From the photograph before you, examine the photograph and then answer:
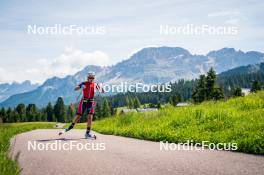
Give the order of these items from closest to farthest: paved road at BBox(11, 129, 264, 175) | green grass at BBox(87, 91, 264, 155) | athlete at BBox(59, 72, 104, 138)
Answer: paved road at BBox(11, 129, 264, 175), green grass at BBox(87, 91, 264, 155), athlete at BBox(59, 72, 104, 138)

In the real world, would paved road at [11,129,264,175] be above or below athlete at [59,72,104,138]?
below

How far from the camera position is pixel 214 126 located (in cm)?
1327

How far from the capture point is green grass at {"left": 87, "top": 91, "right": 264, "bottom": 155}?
34.9 feet

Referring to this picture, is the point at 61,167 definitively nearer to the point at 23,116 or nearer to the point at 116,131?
the point at 116,131

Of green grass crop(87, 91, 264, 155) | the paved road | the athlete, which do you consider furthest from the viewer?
the athlete

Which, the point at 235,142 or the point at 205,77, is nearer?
the point at 235,142

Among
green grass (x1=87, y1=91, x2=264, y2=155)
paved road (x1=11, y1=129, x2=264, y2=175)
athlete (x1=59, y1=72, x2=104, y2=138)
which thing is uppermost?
athlete (x1=59, y1=72, x2=104, y2=138)

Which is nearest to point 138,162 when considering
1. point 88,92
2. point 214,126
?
point 214,126

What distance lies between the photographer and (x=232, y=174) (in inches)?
277

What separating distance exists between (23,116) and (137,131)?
151 meters

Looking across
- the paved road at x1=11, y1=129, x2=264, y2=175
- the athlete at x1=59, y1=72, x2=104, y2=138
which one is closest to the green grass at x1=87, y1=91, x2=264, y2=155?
the paved road at x1=11, y1=129, x2=264, y2=175

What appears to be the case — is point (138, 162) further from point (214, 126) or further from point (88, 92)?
point (88, 92)

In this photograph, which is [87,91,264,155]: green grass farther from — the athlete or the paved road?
the athlete

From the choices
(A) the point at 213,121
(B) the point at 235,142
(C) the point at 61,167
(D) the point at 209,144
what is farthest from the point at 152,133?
(C) the point at 61,167
